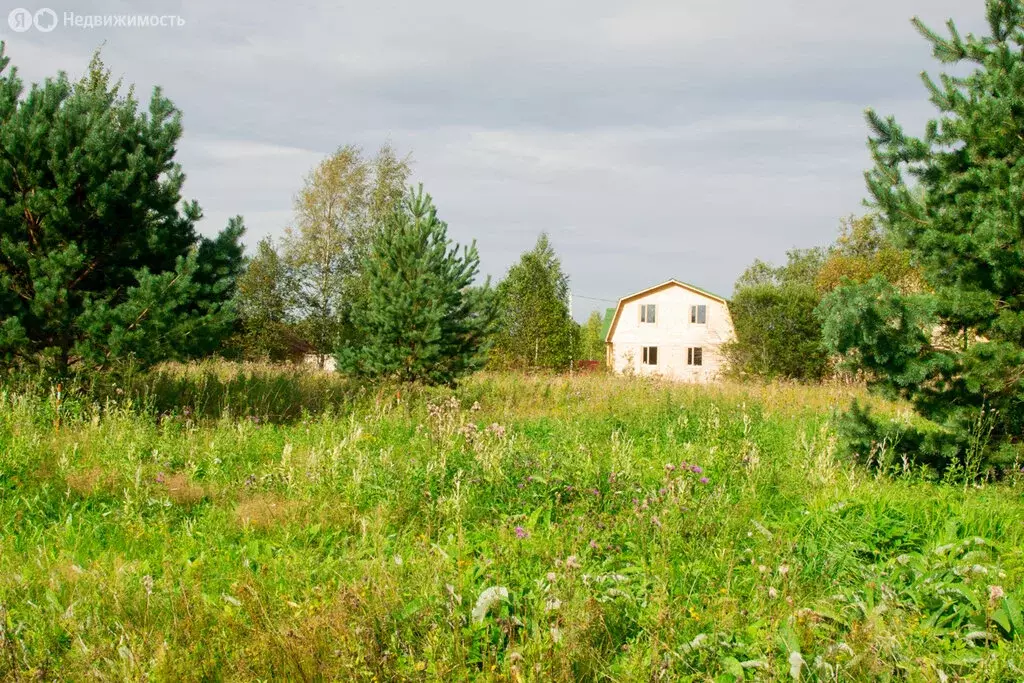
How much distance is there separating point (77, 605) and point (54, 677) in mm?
451

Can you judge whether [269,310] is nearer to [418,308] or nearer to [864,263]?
[418,308]

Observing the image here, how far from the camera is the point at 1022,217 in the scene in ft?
20.2

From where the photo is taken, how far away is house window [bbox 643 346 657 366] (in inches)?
1618

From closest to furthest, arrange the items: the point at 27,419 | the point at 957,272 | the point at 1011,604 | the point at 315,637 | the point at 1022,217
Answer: the point at 315,637 < the point at 1011,604 < the point at 1022,217 < the point at 957,272 < the point at 27,419

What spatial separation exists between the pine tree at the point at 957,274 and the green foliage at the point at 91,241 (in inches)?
286

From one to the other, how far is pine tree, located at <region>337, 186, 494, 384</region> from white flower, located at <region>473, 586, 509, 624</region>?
9255mm

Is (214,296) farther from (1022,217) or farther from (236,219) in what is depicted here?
(1022,217)

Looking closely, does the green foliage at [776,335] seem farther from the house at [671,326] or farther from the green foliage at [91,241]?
the green foliage at [91,241]

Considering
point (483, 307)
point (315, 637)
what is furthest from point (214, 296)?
point (315, 637)

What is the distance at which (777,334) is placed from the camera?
23.6 m

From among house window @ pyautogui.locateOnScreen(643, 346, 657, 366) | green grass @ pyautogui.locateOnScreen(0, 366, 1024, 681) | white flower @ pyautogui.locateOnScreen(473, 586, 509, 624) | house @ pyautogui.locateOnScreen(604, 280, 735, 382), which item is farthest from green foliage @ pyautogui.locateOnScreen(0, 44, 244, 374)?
house window @ pyautogui.locateOnScreen(643, 346, 657, 366)

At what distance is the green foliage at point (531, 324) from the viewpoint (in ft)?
87.1

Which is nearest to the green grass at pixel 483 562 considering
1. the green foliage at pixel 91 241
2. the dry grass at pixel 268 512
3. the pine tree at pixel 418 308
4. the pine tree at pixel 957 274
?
the dry grass at pixel 268 512

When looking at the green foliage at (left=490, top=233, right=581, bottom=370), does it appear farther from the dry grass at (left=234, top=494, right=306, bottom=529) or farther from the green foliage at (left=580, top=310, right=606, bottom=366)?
the dry grass at (left=234, top=494, right=306, bottom=529)
